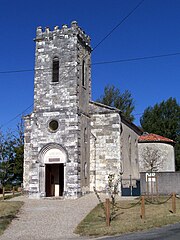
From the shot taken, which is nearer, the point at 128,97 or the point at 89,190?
the point at 89,190

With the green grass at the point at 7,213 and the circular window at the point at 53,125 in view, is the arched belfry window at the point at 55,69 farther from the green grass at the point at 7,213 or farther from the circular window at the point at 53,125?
the green grass at the point at 7,213

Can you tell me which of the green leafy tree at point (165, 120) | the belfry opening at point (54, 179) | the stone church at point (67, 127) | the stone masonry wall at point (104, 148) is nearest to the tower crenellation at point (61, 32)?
the stone church at point (67, 127)

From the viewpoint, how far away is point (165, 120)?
5769 centimetres

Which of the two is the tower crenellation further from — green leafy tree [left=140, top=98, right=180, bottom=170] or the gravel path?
green leafy tree [left=140, top=98, right=180, bottom=170]

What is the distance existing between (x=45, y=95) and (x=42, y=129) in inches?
111

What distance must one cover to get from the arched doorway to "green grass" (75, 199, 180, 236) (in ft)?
24.1

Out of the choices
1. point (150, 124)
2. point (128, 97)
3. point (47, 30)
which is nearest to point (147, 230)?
point (47, 30)

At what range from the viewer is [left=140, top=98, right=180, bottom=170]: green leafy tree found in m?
56.3

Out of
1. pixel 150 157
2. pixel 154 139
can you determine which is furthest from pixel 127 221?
pixel 154 139

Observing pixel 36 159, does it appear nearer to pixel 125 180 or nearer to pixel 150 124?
pixel 125 180

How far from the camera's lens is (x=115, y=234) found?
12.3 metres

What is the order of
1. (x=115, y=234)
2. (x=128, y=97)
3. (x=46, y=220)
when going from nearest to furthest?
(x=115, y=234)
(x=46, y=220)
(x=128, y=97)

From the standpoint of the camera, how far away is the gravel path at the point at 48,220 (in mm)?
12758

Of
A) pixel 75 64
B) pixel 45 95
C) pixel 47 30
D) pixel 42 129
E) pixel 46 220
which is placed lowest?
pixel 46 220
